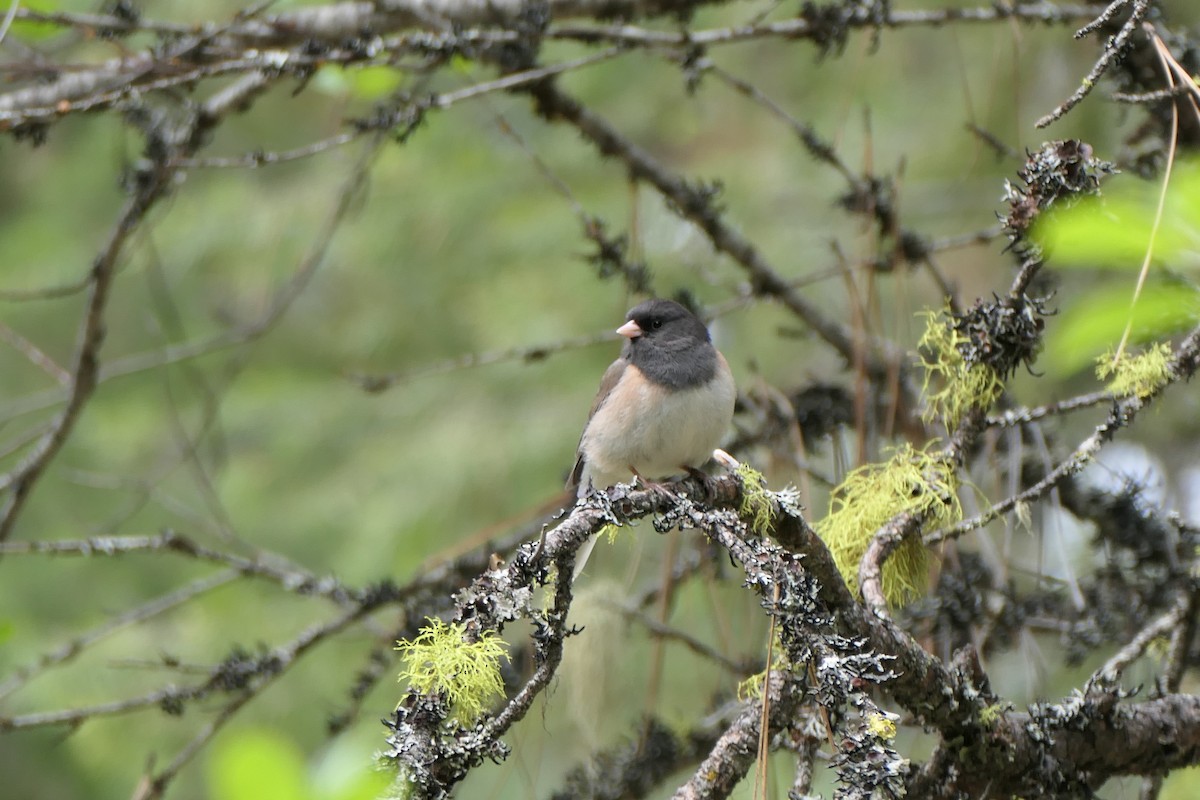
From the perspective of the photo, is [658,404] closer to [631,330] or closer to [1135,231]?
[631,330]

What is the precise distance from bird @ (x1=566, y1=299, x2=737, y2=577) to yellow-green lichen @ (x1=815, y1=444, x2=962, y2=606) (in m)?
0.60

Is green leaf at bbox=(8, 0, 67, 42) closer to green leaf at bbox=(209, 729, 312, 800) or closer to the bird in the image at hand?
the bird

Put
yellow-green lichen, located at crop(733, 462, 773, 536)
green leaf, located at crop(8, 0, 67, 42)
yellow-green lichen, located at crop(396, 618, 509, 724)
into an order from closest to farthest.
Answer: yellow-green lichen, located at crop(396, 618, 509, 724) → yellow-green lichen, located at crop(733, 462, 773, 536) → green leaf, located at crop(8, 0, 67, 42)

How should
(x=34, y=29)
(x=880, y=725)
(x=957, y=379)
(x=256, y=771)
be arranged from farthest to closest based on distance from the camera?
(x=34, y=29)
(x=957, y=379)
(x=880, y=725)
(x=256, y=771)

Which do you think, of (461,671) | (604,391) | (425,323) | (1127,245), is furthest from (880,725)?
(425,323)

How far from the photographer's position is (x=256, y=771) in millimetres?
675

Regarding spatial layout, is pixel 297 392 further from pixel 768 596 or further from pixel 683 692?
pixel 768 596

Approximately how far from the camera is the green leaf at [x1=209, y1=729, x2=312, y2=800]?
676 millimetres

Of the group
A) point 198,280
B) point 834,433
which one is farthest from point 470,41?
point 198,280

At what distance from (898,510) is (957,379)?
232 mm

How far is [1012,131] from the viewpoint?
11.9ft

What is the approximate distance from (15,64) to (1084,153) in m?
2.21

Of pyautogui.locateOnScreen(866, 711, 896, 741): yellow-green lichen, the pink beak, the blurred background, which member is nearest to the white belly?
the pink beak

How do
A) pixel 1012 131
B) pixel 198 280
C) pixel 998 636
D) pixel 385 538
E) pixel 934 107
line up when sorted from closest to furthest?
pixel 998 636 < pixel 1012 131 < pixel 385 538 < pixel 934 107 < pixel 198 280
